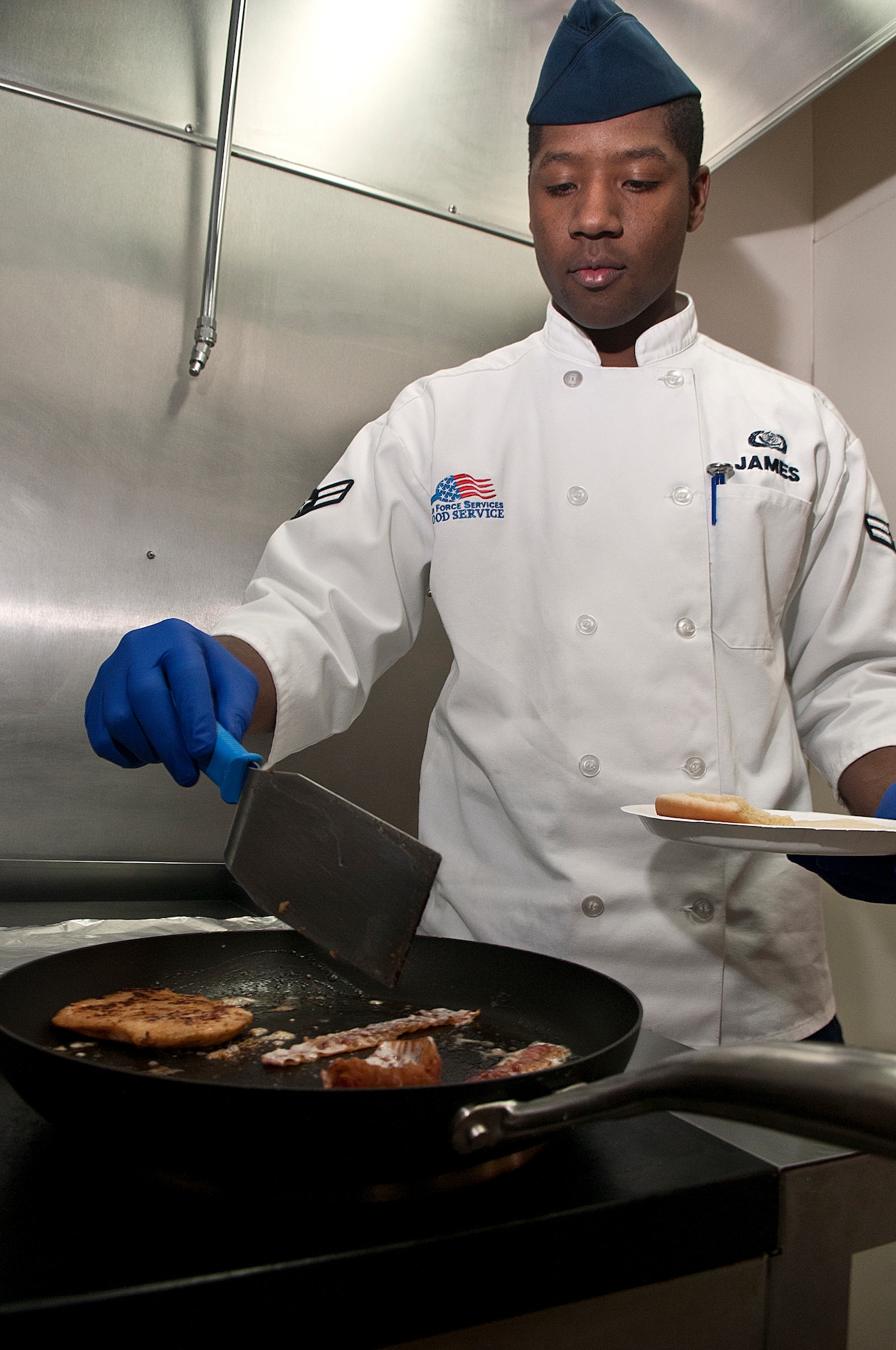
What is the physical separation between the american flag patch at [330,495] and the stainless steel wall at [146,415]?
0.43 m

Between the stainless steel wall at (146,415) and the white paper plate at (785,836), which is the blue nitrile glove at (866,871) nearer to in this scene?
the white paper plate at (785,836)

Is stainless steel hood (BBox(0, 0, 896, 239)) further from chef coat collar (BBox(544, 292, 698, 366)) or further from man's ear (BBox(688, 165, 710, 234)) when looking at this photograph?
chef coat collar (BBox(544, 292, 698, 366))

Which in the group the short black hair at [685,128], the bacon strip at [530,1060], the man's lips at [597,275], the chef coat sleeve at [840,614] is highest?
the short black hair at [685,128]

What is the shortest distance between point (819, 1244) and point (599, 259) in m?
1.02

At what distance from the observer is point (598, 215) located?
111 cm

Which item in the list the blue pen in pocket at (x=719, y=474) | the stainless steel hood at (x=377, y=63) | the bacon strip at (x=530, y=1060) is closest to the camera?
the bacon strip at (x=530, y=1060)

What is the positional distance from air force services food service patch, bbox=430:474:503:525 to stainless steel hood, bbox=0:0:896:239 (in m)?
0.80

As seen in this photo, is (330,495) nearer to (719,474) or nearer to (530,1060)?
(719,474)

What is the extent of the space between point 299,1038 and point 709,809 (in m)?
0.37

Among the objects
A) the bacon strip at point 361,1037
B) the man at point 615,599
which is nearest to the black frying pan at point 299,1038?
the bacon strip at point 361,1037

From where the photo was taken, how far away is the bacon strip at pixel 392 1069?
498mm

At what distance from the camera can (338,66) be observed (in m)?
1.60

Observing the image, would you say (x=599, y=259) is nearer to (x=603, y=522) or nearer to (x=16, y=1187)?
(x=603, y=522)

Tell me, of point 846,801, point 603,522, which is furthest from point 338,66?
point 846,801
